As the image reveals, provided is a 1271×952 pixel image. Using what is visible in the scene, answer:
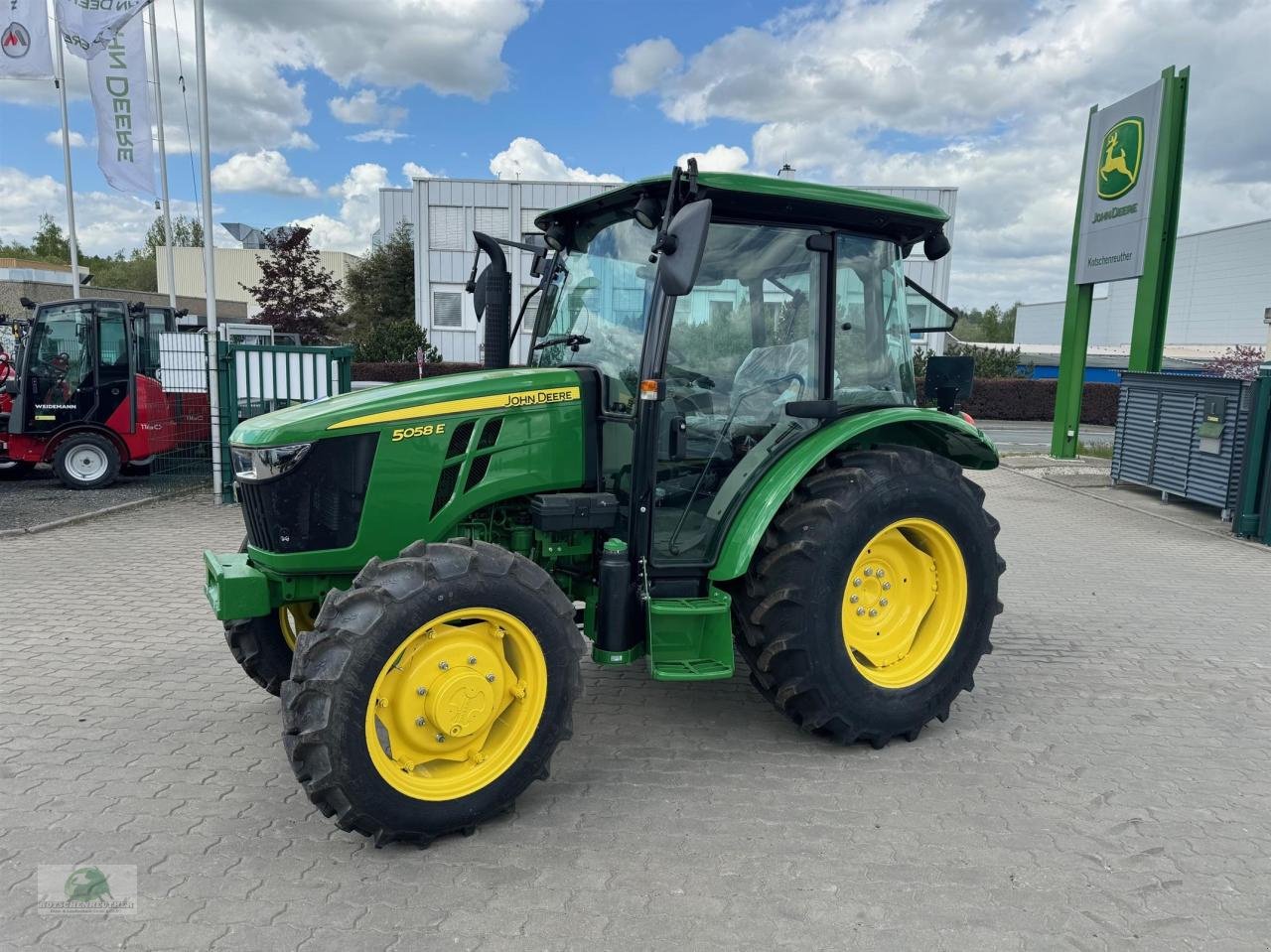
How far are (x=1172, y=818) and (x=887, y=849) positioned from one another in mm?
1166

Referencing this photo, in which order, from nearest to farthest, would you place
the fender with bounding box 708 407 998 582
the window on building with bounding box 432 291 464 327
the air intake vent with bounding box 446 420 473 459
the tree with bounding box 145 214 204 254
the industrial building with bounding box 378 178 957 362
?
1. the air intake vent with bounding box 446 420 473 459
2. the fender with bounding box 708 407 998 582
3. the industrial building with bounding box 378 178 957 362
4. the window on building with bounding box 432 291 464 327
5. the tree with bounding box 145 214 204 254

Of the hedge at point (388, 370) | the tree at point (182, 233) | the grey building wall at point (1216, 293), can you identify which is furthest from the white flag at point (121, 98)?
the tree at point (182, 233)

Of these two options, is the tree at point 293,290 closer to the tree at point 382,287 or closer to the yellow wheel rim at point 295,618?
the tree at point 382,287

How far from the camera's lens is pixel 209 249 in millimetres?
9656

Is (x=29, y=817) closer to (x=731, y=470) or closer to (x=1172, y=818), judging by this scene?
(x=731, y=470)

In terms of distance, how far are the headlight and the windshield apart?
1.21 meters

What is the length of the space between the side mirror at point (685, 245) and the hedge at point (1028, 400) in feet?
79.6

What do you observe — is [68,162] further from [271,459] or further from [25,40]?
[271,459]

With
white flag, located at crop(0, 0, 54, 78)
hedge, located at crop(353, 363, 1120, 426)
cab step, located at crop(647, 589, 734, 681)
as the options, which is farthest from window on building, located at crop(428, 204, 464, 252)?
cab step, located at crop(647, 589, 734, 681)

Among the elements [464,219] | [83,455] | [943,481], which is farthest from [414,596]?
[464,219]

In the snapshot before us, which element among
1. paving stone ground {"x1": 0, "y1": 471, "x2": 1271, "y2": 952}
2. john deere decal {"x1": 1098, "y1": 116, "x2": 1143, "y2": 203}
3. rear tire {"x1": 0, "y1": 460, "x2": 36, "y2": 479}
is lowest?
rear tire {"x1": 0, "y1": 460, "x2": 36, "y2": 479}

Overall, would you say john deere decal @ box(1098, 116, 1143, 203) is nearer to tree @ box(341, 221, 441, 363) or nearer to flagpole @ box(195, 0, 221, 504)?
flagpole @ box(195, 0, 221, 504)

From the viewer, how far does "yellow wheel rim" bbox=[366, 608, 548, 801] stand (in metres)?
2.99

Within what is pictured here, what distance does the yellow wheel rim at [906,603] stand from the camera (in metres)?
3.95
